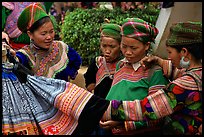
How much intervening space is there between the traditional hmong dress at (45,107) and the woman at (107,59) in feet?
3.07

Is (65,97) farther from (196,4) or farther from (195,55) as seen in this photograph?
(196,4)

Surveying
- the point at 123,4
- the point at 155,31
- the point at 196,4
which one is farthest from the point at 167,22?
the point at 155,31

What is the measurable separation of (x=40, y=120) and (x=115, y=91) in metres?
0.69

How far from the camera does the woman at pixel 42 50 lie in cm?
358

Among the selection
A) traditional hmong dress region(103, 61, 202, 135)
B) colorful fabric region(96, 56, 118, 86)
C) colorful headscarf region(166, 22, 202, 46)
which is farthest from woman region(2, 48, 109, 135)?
colorful fabric region(96, 56, 118, 86)

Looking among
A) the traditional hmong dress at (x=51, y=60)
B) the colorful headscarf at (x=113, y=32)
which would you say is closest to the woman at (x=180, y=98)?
the colorful headscarf at (x=113, y=32)

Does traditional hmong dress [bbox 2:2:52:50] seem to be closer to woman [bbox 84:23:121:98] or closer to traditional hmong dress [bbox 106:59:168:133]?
woman [bbox 84:23:121:98]

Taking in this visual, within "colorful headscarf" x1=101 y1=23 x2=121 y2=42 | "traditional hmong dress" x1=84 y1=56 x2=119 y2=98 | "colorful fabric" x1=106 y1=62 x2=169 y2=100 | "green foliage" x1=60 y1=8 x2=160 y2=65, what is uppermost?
"colorful headscarf" x1=101 y1=23 x2=121 y2=42

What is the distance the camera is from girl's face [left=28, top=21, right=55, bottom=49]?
360cm

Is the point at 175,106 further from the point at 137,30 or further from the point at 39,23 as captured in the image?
the point at 39,23

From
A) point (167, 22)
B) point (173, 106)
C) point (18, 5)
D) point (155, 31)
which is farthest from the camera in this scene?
point (167, 22)

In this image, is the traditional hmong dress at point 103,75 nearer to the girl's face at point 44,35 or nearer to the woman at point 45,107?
the girl's face at point 44,35

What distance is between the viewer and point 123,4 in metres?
7.54

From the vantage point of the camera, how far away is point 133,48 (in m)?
3.01
